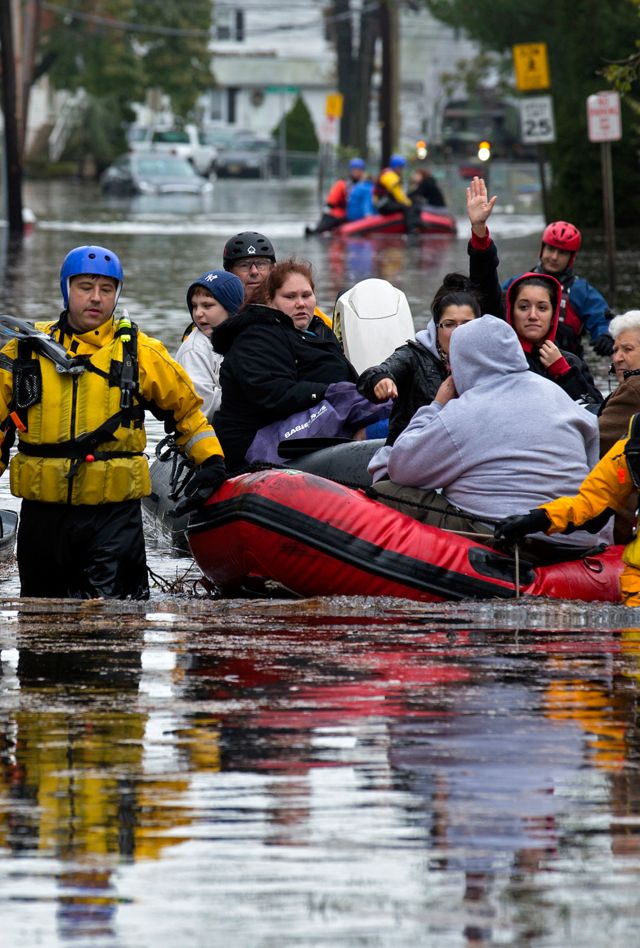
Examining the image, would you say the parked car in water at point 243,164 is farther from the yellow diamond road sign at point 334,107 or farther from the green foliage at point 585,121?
the green foliage at point 585,121

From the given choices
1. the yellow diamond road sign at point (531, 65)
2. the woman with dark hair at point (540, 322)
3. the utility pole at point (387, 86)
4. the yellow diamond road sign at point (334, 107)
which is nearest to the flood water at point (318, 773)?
the woman with dark hair at point (540, 322)

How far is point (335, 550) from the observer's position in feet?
27.1

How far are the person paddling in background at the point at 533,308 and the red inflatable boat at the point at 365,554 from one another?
5.20ft

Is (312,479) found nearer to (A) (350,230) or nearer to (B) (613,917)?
(B) (613,917)

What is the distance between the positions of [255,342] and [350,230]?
29.5m

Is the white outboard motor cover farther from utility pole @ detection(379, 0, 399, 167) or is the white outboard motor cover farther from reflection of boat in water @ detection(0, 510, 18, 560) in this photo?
utility pole @ detection(379, 0, 399, 167)

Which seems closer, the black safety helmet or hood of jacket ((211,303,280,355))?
hood of jacket ((211,303,280,355))

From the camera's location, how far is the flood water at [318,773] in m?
4.46

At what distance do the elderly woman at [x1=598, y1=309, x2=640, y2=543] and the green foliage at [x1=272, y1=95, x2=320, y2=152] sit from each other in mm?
75994

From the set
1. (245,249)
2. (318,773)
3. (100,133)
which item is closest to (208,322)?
(245,249)

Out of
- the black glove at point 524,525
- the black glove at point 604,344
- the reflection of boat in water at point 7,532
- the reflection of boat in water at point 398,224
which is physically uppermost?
the reflection of boat in water at point 398,224

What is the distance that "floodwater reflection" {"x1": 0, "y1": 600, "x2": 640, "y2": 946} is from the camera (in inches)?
176

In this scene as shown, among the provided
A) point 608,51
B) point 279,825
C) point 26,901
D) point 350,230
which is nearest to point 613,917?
point 279,825

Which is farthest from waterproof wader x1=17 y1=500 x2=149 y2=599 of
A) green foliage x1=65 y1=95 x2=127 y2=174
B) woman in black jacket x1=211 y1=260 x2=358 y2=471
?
green foliage x1=65 y1=95 x2=127 y2=174
